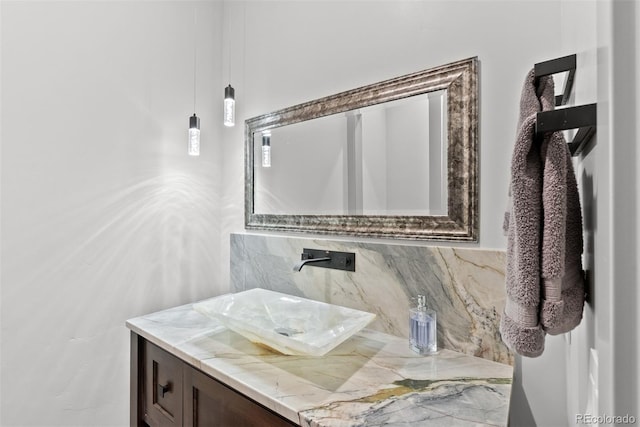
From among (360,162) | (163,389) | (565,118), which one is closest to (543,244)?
(565,118)

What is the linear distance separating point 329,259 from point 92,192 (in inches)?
40.7

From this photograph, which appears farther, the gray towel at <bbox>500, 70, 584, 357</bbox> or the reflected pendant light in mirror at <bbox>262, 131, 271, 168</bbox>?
the reflected pendant light in mirror at <bbox>262, 131, 271, 168</bbox>

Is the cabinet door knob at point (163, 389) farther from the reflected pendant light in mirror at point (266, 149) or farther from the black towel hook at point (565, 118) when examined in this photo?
the black towel hook at point (565, 118)

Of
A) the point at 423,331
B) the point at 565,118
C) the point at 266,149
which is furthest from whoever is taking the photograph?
the point at 266,149

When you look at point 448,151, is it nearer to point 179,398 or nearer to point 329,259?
point 329,259

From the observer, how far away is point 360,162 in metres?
1.29

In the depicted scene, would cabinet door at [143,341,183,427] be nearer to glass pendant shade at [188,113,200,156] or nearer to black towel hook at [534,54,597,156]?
glass pendant shade at [188,113,200,156]

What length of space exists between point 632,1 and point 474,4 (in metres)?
0.90

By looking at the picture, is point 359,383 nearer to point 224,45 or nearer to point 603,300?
point 603,300

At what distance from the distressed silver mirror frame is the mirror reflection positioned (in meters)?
0.02

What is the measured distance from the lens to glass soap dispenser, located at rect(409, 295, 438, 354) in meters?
1.04

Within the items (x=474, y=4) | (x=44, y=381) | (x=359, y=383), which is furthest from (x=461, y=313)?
(x=44, y=381)

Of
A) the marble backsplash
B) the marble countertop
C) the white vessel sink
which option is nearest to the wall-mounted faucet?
the marble backsplash

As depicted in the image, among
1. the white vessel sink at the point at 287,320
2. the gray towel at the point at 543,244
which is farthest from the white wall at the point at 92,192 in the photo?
the gray towel at the point at 543,244
